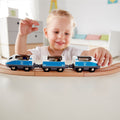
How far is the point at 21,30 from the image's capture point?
614mm

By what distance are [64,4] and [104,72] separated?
3950 millimetres

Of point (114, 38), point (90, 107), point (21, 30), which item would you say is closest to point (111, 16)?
point (114, 38)

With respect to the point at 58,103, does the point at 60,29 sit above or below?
above

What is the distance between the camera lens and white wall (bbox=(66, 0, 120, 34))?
3.08 meters

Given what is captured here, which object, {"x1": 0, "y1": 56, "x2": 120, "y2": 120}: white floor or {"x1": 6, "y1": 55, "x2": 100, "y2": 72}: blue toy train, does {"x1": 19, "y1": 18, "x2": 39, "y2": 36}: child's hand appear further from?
{"x1": 0, "y1": 56, "x2": 120, "y2": 120}: white floor

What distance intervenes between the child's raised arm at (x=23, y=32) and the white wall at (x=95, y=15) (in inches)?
116

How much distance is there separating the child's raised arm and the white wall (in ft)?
9.68

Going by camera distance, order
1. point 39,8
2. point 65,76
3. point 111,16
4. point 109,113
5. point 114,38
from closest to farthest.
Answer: point 109,113
point 65,76
point 114,38
point 111,16
point 39,8

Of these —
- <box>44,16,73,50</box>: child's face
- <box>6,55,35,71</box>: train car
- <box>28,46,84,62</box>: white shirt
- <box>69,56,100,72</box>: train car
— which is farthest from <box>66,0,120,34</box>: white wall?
<box>6,55,35,71</box>: train car

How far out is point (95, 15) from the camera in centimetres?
338

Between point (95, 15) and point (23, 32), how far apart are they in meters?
3.19

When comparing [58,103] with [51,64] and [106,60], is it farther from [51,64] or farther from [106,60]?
[106,60]

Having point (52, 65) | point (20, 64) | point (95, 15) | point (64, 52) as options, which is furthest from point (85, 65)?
point (95, 15)

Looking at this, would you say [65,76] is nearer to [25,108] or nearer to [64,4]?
[25,108]
